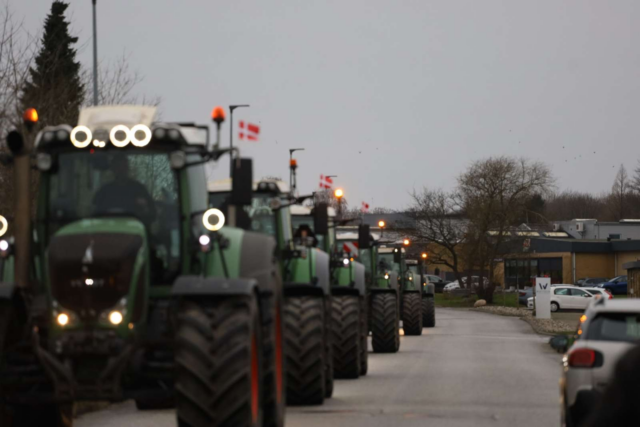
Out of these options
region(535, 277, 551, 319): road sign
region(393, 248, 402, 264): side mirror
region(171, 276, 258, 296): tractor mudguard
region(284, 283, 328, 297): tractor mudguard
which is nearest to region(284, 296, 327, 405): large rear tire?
region(284, 283, 328, 297): tractor mudguard

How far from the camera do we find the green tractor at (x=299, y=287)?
46.8 feet

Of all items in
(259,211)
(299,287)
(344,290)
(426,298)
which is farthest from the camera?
(426,298)

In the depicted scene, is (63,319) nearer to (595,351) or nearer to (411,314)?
(595,351)

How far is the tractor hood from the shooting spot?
909 cm

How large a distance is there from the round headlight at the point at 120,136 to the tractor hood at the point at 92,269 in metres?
1.04

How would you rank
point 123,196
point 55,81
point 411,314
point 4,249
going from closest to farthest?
1. point 123,196
2. point 4,249
3. point 55,81
4. point 411,314

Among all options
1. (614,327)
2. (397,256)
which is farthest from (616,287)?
(614,327)

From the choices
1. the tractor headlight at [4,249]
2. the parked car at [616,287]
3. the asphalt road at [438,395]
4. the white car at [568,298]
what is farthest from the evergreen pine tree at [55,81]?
the parked car at [616,287]

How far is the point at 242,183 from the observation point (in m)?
10.1

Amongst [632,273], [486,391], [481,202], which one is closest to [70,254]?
[486,391]

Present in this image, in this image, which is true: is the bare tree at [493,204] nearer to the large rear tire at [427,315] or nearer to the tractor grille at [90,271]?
the large rear tire at [427,315]

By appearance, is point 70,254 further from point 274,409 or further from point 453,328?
point 453,328

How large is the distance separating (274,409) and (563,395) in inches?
101

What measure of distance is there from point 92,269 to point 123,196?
1.03 m
